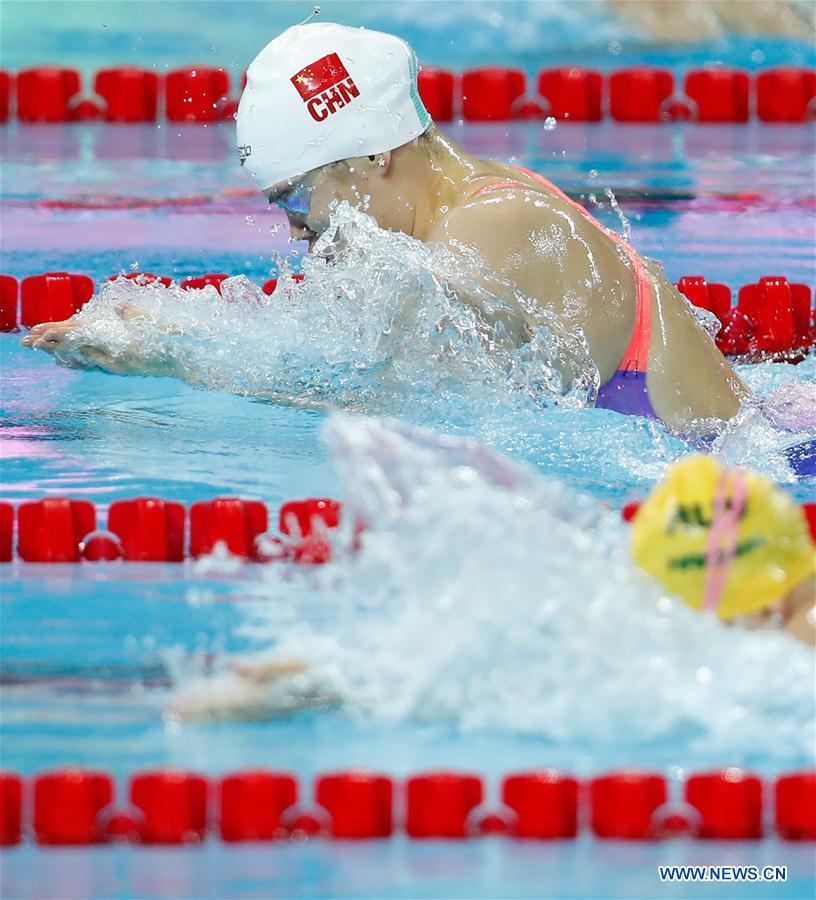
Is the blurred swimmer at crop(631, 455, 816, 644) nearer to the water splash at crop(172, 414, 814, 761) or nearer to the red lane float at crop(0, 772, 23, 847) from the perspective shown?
the water splash at crop(172, 414, 814, 761)

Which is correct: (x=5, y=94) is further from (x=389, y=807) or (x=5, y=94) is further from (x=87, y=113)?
(x=389, y=807)

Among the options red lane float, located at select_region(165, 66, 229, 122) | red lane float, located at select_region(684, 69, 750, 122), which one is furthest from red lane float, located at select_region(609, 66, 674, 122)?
red lane float, located at select_region(165, 66, 229, 122)

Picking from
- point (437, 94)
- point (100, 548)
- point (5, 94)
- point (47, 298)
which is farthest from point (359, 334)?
point (5, 94)

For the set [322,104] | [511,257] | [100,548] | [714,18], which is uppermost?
[714,18]

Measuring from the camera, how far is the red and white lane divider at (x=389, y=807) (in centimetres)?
218

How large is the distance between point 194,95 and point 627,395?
9.90ft

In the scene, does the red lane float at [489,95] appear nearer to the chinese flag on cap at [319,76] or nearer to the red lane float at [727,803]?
the chinese flag on cap at [319,76]

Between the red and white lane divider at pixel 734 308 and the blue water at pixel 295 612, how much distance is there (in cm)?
16

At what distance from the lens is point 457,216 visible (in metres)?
2.89

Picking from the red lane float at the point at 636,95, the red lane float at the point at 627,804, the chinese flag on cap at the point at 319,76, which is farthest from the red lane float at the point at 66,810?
the red lane float at the point at 636,95

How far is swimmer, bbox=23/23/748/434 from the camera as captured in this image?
2877mm

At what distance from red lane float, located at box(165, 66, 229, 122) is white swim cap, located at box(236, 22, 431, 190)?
103 inches

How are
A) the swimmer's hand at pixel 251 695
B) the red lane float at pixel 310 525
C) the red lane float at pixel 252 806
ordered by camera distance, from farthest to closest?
1. the red lane float at pixel 310 525
2. the swimmer's hand at pixel 251 695
3. the red lane float at pixel 252 806
